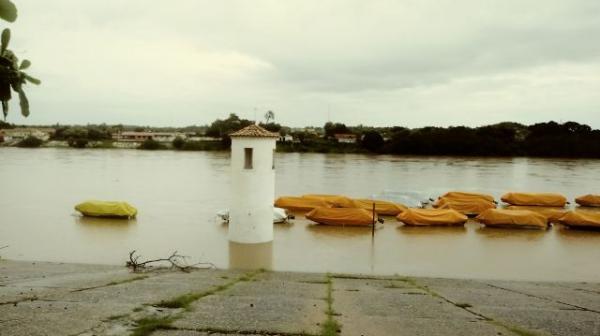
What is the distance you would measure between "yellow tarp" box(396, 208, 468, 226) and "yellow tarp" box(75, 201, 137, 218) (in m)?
16.2

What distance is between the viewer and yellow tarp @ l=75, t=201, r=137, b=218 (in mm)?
29784

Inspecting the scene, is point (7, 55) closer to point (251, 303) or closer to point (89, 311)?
point (89, 311)

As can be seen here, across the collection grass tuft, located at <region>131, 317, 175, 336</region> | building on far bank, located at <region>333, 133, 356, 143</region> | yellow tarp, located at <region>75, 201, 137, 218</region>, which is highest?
building on far bank, located at <region>333, 133, 356, 143</region>

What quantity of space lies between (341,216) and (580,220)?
13941 millimetres

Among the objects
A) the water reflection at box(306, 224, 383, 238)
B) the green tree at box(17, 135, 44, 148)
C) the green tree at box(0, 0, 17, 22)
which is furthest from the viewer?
the green tree at box(17, 135, 44, 148)

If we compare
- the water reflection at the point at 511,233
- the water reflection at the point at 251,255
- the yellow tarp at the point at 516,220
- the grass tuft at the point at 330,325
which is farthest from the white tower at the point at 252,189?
the yellow tarp at the point at 516,220

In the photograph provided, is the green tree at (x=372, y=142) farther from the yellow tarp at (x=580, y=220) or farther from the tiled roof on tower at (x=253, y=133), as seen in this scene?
the tiled roof on tower at (x=253, y=133)

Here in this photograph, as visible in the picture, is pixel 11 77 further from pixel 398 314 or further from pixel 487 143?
pixel 487 143

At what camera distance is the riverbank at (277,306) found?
716cm

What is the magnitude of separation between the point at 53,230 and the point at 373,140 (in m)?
109

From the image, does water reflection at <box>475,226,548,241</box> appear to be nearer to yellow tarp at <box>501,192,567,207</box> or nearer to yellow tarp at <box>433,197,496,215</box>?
yellow tarp at <box>433,197,496,215</box>

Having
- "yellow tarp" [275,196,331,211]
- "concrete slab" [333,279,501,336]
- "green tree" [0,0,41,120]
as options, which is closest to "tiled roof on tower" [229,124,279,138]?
"concrete slab" [333,279,501,336]

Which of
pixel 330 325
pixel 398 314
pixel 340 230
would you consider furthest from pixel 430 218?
pixel 330 325

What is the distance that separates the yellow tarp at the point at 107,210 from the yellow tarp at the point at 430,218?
16155mm
